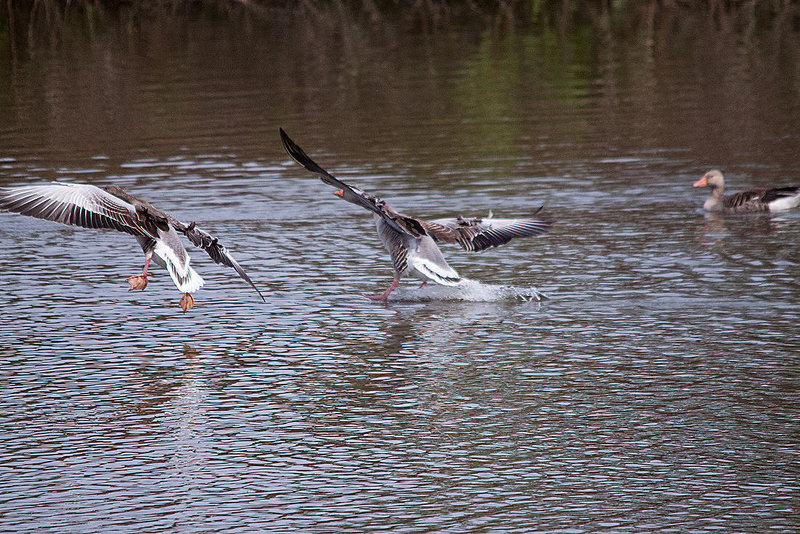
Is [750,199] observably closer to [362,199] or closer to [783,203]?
[783,203]

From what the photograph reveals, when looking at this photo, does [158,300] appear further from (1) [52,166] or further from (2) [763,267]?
(1) [52,166]

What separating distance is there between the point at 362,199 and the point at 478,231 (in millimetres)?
1518

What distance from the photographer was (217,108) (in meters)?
24.7

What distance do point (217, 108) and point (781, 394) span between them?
18037mm

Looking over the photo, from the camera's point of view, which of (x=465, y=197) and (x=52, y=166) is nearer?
(x=465, y=197)

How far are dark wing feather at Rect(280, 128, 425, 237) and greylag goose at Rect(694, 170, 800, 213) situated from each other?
513 centimetres

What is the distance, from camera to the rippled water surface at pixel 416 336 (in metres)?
6.82

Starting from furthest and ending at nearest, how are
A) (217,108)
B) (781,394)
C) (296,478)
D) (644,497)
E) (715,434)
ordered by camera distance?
(217,108) → (781,394) → (715,434) → (296,478) → (644,497)

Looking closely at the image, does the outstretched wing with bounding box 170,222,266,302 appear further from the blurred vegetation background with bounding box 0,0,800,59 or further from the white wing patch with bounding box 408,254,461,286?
the blurred vegetation background with bounding box 0,0,800,59

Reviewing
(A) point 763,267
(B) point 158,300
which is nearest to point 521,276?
(A) point 763,267

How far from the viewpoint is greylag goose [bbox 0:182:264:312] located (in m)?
9.91

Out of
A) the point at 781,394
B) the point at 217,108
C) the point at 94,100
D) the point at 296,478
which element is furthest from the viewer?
the point at 94,100

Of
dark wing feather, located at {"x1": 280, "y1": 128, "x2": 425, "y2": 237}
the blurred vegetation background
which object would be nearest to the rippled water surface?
dark wing feather, located at {"x1": 280, "y1": 128, "x2": 425, "y2": 237}

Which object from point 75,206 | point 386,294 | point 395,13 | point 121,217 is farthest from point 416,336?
point 395,13
